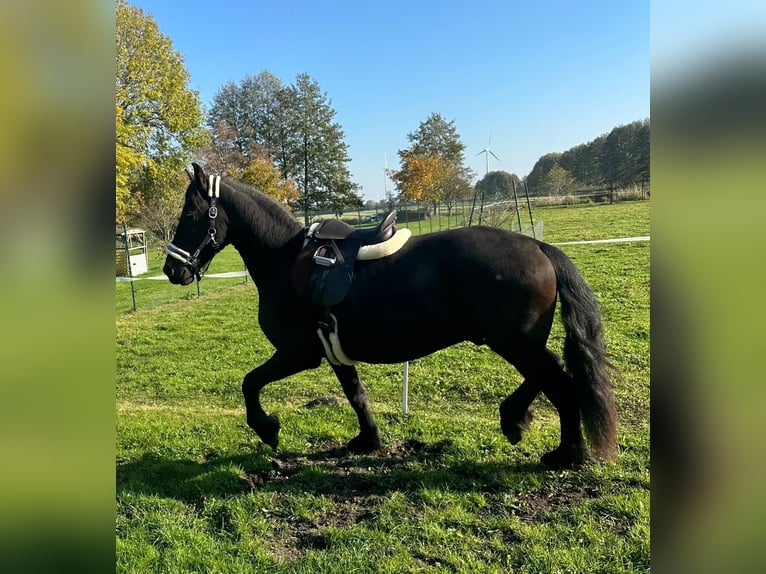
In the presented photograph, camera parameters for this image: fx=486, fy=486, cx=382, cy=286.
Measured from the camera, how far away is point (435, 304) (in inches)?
138

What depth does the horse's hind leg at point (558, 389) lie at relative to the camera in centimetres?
341

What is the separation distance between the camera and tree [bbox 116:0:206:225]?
2250 cm

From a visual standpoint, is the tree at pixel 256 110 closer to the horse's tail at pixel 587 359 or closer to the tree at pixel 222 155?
the tree at pixel 222 155

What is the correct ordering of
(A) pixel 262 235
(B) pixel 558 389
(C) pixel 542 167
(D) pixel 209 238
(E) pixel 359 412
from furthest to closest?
(C) pixel 542 167 < (E) pixel 359 412 < (A) pixel 262 235 < (D) pixel 209 238 < (B) pixel 558 389

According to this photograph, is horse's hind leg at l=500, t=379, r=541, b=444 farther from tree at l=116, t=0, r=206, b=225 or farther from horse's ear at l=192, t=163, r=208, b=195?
tree at l=116, t=0, r=206, b=225

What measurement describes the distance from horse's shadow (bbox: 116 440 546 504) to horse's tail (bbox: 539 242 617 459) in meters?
0.59

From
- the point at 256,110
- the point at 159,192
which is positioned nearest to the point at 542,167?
the point at 256,110

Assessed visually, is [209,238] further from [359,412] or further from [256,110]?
[256,110]

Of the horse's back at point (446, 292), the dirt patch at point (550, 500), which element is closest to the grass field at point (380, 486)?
the dirt patch at point (550, 500)

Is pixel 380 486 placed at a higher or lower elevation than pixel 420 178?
lower

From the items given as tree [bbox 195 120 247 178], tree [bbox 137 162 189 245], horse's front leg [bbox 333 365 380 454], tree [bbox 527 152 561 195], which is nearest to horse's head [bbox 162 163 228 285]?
horse's front leg [bbox 333 365 380 454]

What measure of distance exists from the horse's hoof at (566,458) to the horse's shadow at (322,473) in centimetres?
9

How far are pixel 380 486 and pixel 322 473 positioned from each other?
0.51m
